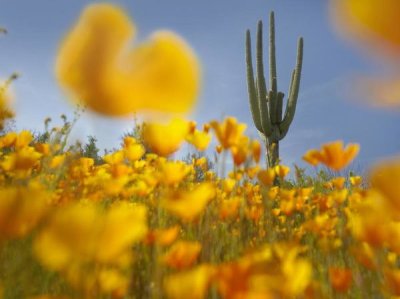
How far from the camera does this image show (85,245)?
667mm

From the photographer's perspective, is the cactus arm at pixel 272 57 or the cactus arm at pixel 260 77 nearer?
the cactus arm at pixel 260 77

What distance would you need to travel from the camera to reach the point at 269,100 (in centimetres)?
739

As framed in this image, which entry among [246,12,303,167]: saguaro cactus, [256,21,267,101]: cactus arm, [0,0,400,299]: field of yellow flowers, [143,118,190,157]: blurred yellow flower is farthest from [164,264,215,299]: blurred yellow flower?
[256,21,267,101]: cactus arm

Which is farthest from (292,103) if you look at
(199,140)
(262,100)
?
(199,140)

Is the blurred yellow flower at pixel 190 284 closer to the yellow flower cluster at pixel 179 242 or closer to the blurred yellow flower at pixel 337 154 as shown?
the yellow flower cluster at pixel 179 242

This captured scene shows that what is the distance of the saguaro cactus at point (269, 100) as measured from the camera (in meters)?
7.14

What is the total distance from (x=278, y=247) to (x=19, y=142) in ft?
6.06

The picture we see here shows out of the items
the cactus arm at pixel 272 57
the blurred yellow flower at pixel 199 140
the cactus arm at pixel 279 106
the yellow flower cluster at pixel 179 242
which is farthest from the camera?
the cactus arm at pixel 272 57

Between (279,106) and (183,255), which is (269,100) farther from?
(183,255)

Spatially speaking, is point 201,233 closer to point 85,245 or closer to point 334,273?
point 334,273

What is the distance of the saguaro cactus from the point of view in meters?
7.14

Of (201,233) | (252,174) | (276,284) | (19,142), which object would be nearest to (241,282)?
(276,284)

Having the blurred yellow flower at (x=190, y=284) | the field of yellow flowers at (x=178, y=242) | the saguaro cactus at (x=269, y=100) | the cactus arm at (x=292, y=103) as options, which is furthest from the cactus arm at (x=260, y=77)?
the blurred yellow flower at (x=190, y=284)

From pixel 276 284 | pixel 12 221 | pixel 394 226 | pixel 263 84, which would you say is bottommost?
pixel 276 284
